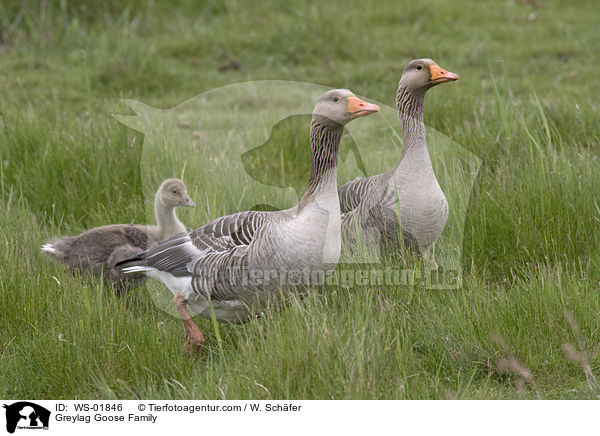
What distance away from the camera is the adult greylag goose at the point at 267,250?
450 cm

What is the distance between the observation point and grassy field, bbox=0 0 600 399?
4203 mm

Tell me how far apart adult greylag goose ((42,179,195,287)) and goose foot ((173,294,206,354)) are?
3.38ft

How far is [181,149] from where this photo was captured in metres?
7.04

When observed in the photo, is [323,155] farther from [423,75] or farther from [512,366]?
[512,366]

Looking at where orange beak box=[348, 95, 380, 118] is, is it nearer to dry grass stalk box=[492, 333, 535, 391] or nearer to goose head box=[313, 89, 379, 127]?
goose head box=[313, 89, 379, 127]

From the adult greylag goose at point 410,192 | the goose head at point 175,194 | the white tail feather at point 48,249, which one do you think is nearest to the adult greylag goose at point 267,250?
the adult greylag goose at point 410,192

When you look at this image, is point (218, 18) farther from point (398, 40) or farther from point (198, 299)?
point (198, 299)

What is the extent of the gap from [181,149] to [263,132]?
1.04 m

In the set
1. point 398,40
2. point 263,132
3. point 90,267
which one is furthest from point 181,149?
point 398,40

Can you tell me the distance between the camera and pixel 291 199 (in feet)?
20.6

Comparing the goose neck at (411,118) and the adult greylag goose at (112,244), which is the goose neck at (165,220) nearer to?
the adult greylag goose at (112,244)

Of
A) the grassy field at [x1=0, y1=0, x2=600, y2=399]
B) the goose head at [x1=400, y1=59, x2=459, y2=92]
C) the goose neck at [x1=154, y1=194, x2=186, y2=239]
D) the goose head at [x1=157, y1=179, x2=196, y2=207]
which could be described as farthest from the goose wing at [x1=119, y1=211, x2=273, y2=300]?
the goose head at [x1=400, y1=59, x2=459, y2=92]

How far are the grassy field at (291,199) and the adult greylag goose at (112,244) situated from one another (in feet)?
0.70
